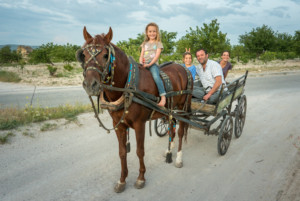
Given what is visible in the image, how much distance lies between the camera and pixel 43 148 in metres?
4.73

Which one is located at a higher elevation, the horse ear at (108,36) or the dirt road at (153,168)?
the horse ear at (108,36)

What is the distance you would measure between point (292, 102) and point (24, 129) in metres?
10.2

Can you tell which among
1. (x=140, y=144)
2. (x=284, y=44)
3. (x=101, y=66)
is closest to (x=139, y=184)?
(x=140, y=144)

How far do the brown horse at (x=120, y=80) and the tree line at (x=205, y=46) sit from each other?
5814mm

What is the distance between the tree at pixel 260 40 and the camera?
133 ft

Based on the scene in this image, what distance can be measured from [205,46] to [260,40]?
24.8m

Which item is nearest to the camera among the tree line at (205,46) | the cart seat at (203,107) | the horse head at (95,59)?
the horse head at (95,59)

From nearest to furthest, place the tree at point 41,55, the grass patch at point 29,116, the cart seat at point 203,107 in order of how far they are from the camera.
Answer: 1. the cart seat at point 203,107
2. the grass patch at point 29,116
3. the tree at point 41,55

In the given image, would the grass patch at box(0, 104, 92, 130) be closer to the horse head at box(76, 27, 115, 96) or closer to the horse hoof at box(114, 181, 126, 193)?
the horse hoof at box(114, 181, 126, 193)

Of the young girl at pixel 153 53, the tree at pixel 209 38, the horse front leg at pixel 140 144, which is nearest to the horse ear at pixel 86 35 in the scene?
the young girl at pixel 153 53

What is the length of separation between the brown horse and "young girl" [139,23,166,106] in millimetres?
89

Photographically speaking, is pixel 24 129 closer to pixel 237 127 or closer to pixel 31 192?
pixel 31 192

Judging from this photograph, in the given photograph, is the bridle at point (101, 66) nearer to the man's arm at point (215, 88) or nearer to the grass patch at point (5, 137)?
the man's arm at point (215, 88)

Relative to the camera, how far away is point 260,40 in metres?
40.9
